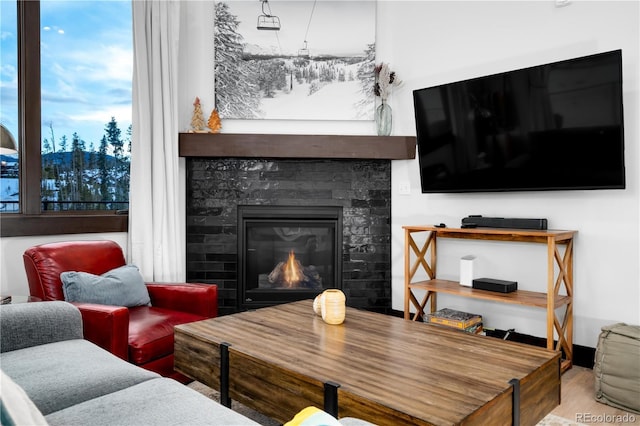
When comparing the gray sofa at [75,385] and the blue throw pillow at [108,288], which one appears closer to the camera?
the gray sofa at [75,385]

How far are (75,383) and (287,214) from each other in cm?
255

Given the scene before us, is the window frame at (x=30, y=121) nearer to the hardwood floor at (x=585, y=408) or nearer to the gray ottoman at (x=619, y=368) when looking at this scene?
the hardwood floor at (x=585, y=408)

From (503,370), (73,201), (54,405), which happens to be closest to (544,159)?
(503,370)

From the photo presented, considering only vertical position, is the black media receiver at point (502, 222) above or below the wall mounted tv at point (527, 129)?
below

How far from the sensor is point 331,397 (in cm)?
143

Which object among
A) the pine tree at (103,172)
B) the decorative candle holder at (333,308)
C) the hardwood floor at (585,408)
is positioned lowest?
the hardwood floor at (585,408)

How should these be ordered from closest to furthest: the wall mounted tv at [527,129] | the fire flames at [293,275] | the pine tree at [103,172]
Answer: the wall mounted tv at [527,129] < the pine tree at [103,172] < the fire flames at [293,275]

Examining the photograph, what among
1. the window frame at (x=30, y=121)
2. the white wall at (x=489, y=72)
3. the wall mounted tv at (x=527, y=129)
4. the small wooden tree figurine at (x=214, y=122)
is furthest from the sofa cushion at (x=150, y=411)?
the small wooden tree figurine at (x=214, y=122)

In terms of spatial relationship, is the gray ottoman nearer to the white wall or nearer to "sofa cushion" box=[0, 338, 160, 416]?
the white wall

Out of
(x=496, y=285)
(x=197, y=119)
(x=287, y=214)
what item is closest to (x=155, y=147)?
(x=197, y=119)

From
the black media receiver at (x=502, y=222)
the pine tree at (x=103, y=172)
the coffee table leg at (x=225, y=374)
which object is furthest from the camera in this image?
the pine tree at (x=103, y=172)

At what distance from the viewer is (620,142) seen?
2543 millimetres

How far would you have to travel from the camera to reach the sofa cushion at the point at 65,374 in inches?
52.0

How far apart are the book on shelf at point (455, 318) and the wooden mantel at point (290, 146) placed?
49.6 inches
